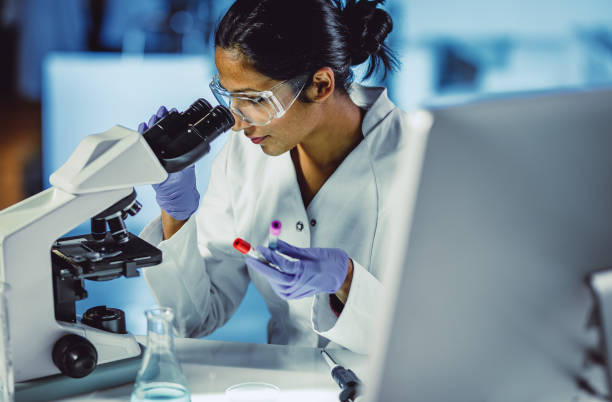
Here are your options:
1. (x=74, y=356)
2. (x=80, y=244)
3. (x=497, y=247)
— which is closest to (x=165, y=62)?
(x=80, y=244)

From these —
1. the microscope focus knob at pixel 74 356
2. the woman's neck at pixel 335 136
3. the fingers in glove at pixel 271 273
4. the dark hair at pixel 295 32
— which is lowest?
the microscope focus knob at pixel 74 356

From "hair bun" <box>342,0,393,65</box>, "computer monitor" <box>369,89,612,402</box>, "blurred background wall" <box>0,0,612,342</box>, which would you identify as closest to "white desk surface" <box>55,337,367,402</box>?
"computer monitor" <box>369,89,612,402</box>

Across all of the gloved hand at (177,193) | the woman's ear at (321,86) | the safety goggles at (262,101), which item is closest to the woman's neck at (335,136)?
the woman's ear at (321,86)

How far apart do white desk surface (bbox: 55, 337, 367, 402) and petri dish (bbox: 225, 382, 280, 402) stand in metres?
0.02

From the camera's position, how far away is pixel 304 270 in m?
1.25

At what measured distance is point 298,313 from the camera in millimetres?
1748

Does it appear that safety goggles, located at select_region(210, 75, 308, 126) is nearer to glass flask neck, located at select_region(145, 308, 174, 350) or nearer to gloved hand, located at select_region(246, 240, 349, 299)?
gloved hand, located at select_region(246, 240, 349, 299)

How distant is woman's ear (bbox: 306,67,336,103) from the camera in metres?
1.53

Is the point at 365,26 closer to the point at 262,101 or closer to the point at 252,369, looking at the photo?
the point at 262,101

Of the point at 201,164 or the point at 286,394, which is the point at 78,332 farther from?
the point at 201,164

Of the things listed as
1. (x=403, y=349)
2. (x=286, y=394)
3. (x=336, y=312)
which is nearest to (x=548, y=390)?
(x=403, y=349)

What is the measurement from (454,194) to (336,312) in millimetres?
873

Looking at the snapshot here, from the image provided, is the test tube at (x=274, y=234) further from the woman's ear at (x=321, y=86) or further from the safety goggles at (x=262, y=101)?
the woman's ear at (x=321, y=86)

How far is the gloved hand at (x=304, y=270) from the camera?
1233 millimetres
